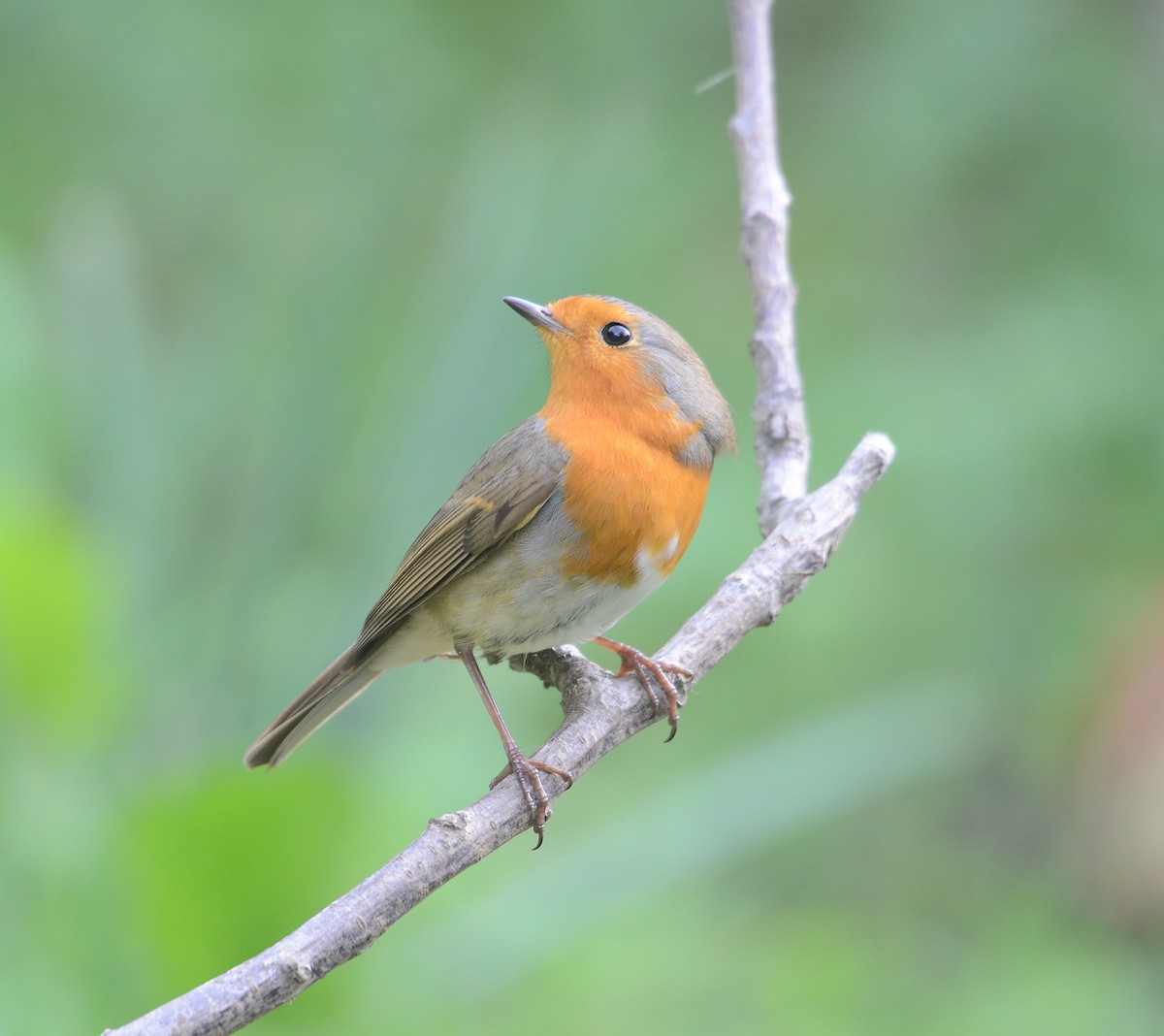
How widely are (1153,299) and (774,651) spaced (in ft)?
6.29

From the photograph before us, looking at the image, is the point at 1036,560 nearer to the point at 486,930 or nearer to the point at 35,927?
the point at 486,930

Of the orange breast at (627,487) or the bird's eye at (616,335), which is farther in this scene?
the bird's eye at (616,335)

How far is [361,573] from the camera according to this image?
3605 mm

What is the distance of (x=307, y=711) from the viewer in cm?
306

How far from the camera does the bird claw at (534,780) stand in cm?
235

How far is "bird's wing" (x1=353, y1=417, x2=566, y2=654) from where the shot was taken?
2840 mm

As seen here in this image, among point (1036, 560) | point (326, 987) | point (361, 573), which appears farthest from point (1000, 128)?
point (326, 987)

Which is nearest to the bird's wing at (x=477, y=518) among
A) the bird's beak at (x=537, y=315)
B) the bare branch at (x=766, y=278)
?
the bird's beak at (x=537, y=315)

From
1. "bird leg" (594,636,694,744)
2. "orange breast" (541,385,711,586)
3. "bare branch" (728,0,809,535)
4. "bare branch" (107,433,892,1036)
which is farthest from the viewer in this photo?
"bare branch" (728,0,809,535)

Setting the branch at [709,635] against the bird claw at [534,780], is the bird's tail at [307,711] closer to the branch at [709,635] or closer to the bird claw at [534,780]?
the branch at [709,635]

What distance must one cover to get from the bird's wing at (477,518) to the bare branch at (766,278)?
46cm

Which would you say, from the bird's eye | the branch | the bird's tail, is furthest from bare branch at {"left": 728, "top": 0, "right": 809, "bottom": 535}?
the bird's tail

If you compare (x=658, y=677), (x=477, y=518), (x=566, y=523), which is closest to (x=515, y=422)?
(x=477, y=518)

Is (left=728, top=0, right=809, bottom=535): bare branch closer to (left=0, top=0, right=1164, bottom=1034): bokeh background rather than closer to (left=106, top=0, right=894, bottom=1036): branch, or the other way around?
(left=106, top=0, right=894, bottom=1036): branch
